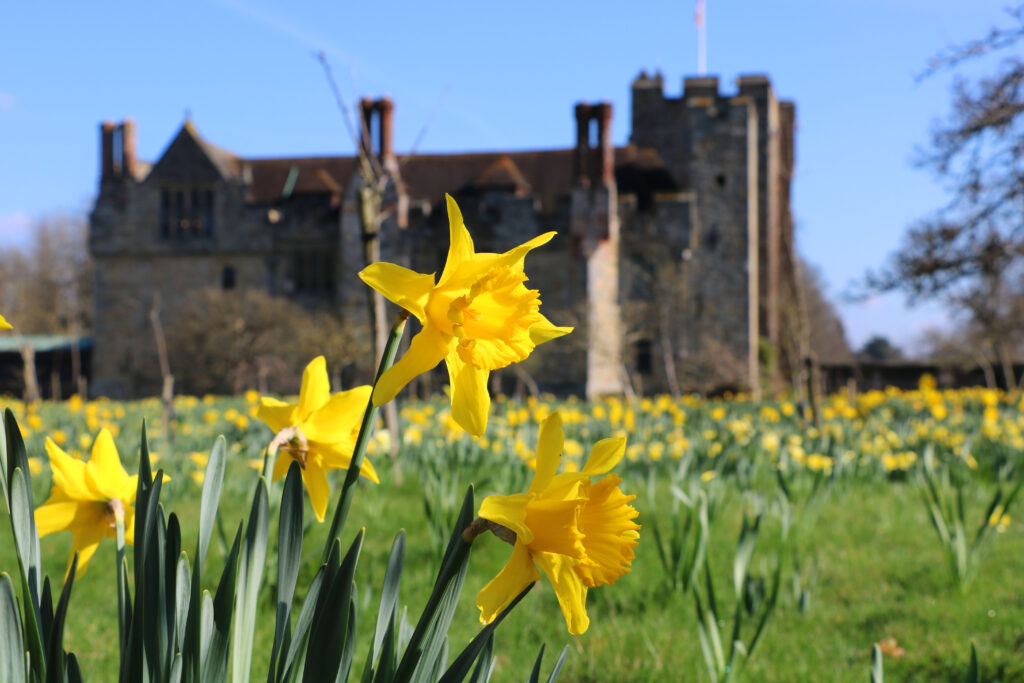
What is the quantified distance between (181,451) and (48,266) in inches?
1400

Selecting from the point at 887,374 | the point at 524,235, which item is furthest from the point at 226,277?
the point at 887,374

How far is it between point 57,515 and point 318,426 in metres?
0.39

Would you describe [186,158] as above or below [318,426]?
above

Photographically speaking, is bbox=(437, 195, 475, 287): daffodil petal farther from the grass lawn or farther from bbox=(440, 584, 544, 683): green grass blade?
the grass lawn

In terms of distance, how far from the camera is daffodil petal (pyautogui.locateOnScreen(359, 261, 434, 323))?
0.81 meters

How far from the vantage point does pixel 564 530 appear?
0.80 meters

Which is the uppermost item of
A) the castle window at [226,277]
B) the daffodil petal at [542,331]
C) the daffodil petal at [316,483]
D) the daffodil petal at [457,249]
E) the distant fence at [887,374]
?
the castle window at [226,277]

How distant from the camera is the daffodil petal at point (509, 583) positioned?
84cm

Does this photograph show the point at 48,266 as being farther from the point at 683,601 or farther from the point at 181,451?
the point at 683,601

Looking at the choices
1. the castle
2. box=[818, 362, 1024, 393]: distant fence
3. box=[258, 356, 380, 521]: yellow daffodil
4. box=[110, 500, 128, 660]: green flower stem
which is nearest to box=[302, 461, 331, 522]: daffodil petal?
box=[258, 356, 380, 521]: yellow daffodil

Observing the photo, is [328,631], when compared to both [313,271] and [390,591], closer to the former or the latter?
[390,591]

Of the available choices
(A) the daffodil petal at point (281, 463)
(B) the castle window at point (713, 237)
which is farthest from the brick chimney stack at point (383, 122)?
(A) the daffodil petal at point (281, 463)

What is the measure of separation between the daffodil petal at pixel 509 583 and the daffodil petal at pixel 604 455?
0.11 meters

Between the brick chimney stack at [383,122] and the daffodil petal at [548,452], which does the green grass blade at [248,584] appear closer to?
the daffodil petal at [548,452]
